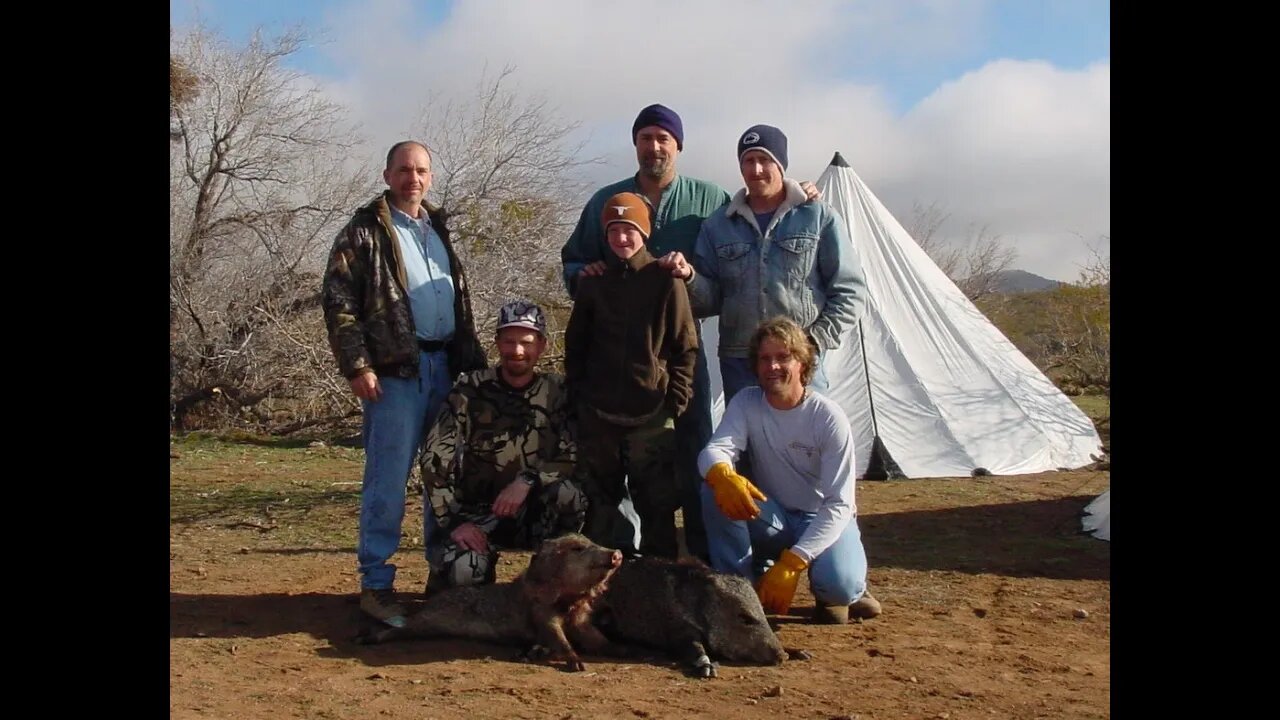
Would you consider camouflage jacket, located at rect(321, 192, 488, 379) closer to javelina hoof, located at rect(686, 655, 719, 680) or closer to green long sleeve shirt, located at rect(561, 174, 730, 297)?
green long sleeve shirt, located at rect(561, 174, 730, 297)

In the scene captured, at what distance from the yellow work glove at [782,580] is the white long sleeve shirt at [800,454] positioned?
0.13ft

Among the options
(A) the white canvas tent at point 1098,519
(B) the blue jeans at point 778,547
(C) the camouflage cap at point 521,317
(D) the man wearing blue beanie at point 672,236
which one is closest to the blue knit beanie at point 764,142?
(D) the man wearing blue beanie at point 672,236

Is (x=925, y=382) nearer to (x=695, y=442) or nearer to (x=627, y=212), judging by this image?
(x=695, y=442)

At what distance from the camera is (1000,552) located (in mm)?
6512

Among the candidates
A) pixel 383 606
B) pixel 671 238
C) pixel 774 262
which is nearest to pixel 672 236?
pixel 671 238

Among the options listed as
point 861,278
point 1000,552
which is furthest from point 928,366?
point 861,278

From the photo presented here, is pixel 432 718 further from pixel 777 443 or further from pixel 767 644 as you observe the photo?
pixel 777 443

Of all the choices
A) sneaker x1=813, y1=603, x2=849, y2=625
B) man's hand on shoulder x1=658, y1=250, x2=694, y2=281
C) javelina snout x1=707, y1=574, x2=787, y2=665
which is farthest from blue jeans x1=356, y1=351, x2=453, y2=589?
sneaker x1=813, y1=603, x2=849, y2=625

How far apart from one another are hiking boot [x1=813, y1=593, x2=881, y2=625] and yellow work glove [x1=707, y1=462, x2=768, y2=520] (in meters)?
0.60

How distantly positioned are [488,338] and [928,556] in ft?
22.4

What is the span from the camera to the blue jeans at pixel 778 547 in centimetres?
480

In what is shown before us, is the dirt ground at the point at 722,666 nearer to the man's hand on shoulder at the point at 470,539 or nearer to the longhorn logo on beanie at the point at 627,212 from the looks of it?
the man's hand on shoulder at the point at 470,539

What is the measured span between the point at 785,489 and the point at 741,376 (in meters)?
0.57

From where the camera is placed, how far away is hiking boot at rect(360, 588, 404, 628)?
15.3ft
